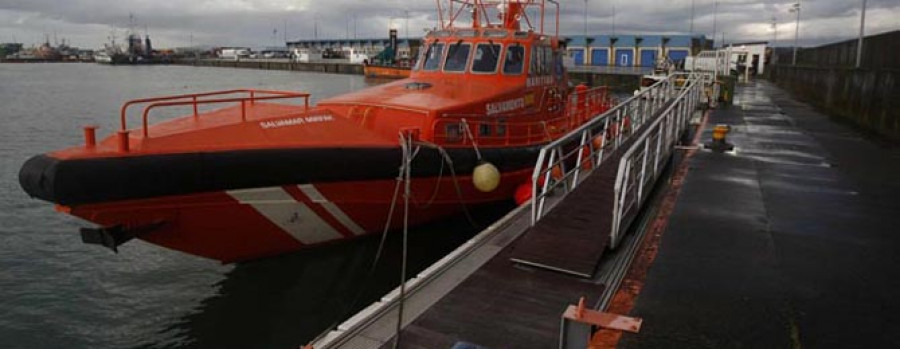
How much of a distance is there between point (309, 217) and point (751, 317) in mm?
4913

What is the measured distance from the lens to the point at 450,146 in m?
8.30

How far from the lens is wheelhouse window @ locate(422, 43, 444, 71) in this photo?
1055cm

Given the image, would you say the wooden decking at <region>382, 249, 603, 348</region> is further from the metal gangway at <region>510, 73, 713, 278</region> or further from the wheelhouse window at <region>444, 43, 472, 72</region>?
the wheelhouse window at <region>444, 43, 472, 72</region>

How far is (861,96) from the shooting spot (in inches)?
685

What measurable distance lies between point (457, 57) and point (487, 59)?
1.77 feet

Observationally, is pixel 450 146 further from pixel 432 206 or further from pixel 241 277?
pixel 241 277

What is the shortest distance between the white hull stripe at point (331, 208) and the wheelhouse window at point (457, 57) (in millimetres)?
3701

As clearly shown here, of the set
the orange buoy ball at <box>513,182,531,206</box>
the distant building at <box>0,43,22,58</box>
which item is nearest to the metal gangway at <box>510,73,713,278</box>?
the orange buoy ball at <box>513,182,531,206</box>

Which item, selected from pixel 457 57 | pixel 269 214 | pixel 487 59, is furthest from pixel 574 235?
pixel 457 57

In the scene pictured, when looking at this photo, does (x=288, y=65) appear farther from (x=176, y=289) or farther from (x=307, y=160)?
(x=307, y=160)

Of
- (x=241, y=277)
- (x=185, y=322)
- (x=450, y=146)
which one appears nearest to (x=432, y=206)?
(x=450, y=146)

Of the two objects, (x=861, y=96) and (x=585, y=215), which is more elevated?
(x=861, y=96)

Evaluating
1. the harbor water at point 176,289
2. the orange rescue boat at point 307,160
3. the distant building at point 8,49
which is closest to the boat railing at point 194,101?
the orange rescue boat at point 307,160

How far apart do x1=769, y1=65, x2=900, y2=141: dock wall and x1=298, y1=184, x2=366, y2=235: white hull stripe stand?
41.6 ft
